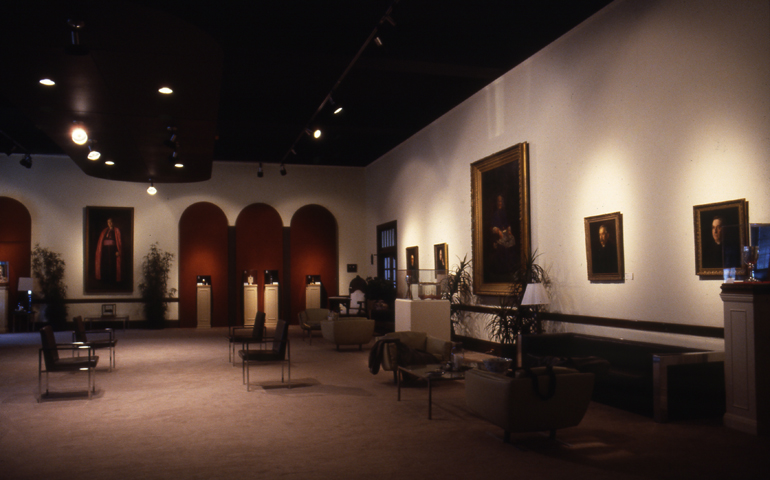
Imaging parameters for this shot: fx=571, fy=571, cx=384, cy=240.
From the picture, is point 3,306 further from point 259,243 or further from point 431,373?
point 431,373

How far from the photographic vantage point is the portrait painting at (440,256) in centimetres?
1201

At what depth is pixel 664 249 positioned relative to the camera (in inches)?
254

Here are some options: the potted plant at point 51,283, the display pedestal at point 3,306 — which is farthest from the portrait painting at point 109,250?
the display pedestal at point 3,306

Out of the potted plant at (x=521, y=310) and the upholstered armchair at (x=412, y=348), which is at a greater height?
the potted plant at (x=521, y=310)

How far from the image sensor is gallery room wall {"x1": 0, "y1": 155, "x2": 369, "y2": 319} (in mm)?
15703

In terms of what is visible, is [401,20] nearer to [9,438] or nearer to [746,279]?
[746,279]

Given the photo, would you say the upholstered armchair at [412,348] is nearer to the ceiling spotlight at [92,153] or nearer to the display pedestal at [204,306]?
the ceiling spotlight at [92,153]

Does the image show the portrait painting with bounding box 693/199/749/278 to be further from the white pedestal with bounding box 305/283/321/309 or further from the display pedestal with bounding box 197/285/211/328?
the display pedestal with bounding box 197/285/211/328

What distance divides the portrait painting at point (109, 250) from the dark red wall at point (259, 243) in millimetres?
3000

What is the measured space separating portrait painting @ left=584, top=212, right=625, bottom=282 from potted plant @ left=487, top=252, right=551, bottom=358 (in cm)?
102

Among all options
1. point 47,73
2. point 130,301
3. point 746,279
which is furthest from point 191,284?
point 746,279

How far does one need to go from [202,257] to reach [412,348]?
10999mm

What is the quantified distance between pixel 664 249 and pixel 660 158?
1040 millimetres

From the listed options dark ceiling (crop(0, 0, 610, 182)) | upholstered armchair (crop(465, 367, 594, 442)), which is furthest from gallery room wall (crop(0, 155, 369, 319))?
upholstered armchair (crop(465, 367, 594, 442))
